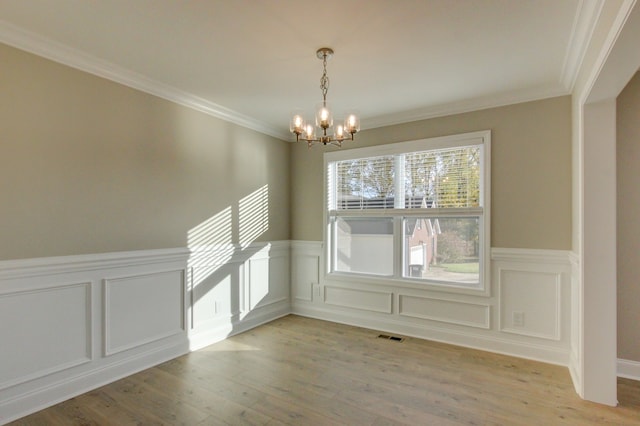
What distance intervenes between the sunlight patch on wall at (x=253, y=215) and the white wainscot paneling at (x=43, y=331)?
5.92ft

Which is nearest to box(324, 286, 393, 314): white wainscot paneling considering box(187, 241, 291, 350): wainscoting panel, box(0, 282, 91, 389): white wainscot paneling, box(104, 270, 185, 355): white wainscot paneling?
box(187, 241, 291, 350): wainscoting panel

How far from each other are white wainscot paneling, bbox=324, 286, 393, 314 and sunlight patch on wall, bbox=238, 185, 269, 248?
124 centimetres

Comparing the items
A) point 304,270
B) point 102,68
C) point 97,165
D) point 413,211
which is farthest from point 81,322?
point 413,211

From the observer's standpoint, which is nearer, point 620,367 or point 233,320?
point 620,367

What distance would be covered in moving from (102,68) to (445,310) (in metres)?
4.13

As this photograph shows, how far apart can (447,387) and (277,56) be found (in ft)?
9.94

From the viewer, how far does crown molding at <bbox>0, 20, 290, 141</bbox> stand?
91.7 inches

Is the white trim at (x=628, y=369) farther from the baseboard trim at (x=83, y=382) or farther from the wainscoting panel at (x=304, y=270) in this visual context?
the baseboard trim at (x=83, y=382)

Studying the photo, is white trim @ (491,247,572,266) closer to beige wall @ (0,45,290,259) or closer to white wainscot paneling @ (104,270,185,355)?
beige wall @ (0,45,290,259)

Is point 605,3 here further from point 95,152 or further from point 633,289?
point 95,152

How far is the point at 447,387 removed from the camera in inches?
108

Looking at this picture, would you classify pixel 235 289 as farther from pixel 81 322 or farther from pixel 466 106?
pixel 466 106

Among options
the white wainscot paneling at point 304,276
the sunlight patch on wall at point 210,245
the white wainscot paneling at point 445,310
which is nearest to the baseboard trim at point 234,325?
the white wainscot paneling at point 304,276

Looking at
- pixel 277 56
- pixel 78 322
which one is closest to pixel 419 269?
pixel 277 56
